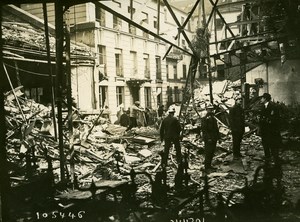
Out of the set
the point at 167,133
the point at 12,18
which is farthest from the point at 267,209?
the point at 12,18

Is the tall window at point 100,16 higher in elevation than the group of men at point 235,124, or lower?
higher

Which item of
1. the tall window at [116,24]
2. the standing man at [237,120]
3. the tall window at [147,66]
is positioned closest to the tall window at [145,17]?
the tall window at [116,24]

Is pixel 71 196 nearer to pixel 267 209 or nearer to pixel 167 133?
pixel 267 209

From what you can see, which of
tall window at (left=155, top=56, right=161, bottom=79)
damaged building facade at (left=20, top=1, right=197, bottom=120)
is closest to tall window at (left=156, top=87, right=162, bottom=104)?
damaged building facade at (left=20, top=1, right=197, bottom=120)

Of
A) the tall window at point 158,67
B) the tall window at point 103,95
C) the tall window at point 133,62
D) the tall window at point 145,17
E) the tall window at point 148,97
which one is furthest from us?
the tall window at point 158,67

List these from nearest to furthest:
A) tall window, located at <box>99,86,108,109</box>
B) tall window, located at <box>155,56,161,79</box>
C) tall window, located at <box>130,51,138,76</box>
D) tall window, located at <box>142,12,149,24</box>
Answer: tall window, located at <box>99,86,108,109</box> < tall window, located at <box>142,12,149,24</box> < tall window, located at <box>130,51,138,76</box> < tall window, located at <box>155,56,161,79</box>

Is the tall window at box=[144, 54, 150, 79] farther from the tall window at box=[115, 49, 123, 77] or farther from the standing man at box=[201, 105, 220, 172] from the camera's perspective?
the standing man at box=[201, 105, 220, 172]

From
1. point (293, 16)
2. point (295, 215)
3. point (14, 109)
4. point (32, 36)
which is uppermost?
point (32, 36)

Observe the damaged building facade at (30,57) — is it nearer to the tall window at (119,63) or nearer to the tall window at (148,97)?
the tall window at (119,63)

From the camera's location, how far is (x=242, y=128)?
382 inches

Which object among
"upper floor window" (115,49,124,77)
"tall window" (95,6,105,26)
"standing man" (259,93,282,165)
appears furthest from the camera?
"upper floor window" (115,49,124,77)

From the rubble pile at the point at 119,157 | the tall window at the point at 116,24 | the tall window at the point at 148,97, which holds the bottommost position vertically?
the rubble pile at the point at 119,157

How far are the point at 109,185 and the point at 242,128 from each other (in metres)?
5.83

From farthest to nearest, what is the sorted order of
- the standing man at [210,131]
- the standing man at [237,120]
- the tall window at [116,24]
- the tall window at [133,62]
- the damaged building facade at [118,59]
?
the tall window at [133,62]
the tall window at [116,24]
the damaged building facade at [118,59]
the standing man at [237,120]
the standing man at [210,131]
